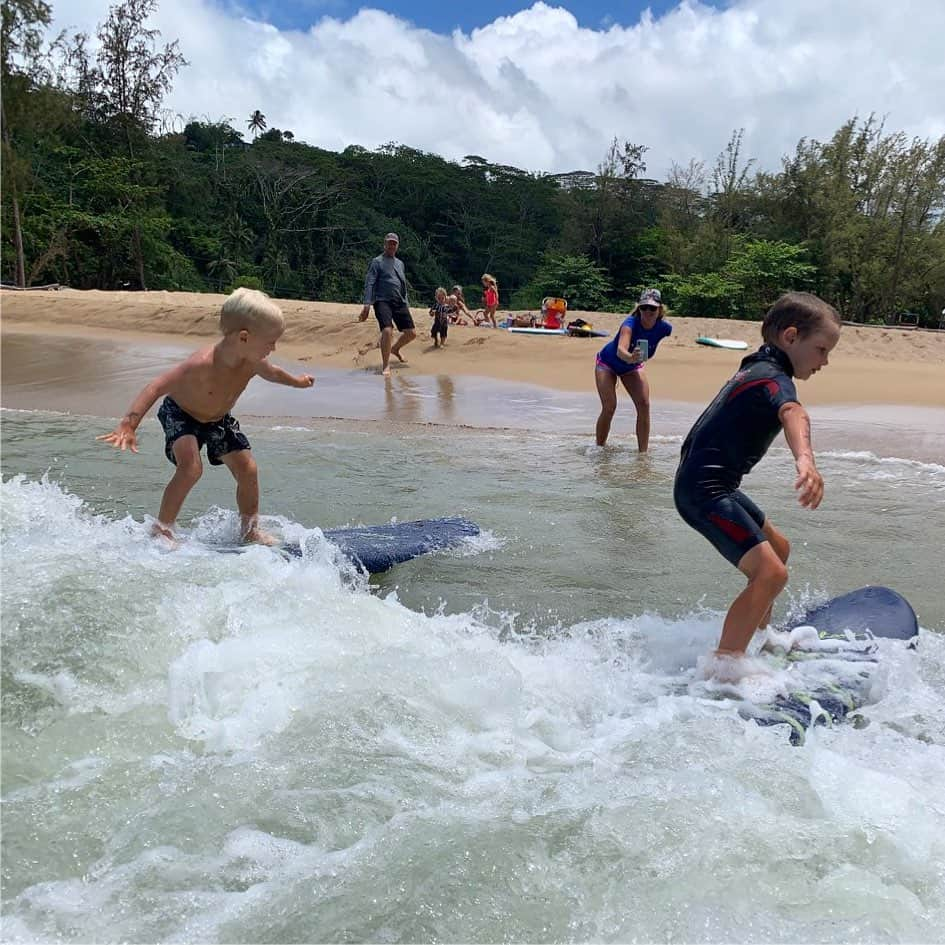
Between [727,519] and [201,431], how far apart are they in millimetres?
2831

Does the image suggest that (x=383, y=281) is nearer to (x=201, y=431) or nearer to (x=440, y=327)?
(x=440, y=327)

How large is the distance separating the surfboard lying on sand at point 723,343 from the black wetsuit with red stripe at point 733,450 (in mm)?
11824

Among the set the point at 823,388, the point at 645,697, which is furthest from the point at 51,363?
the point at 645,697

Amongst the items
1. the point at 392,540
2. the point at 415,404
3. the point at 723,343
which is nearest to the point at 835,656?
the point at 392,540

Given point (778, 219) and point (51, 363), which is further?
point (778, 219)

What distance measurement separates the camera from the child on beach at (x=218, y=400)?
15.0ft

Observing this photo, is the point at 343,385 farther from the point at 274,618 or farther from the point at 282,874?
the point at 282,874

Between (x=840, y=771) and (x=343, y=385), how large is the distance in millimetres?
9781

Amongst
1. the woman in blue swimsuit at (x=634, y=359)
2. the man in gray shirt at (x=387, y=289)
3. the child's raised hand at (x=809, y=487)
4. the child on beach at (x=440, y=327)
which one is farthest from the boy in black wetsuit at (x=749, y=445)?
the child on beach at (x=440, y=327)

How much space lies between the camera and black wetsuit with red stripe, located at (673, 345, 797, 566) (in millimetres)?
3348

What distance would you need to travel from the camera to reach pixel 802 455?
9.86ft

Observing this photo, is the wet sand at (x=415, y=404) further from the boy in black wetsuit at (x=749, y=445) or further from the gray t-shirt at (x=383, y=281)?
the boy in black wetsuit at (x=749, y=445)

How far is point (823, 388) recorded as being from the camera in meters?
11.1

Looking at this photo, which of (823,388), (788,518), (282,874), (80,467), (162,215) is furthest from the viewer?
(162,215)
